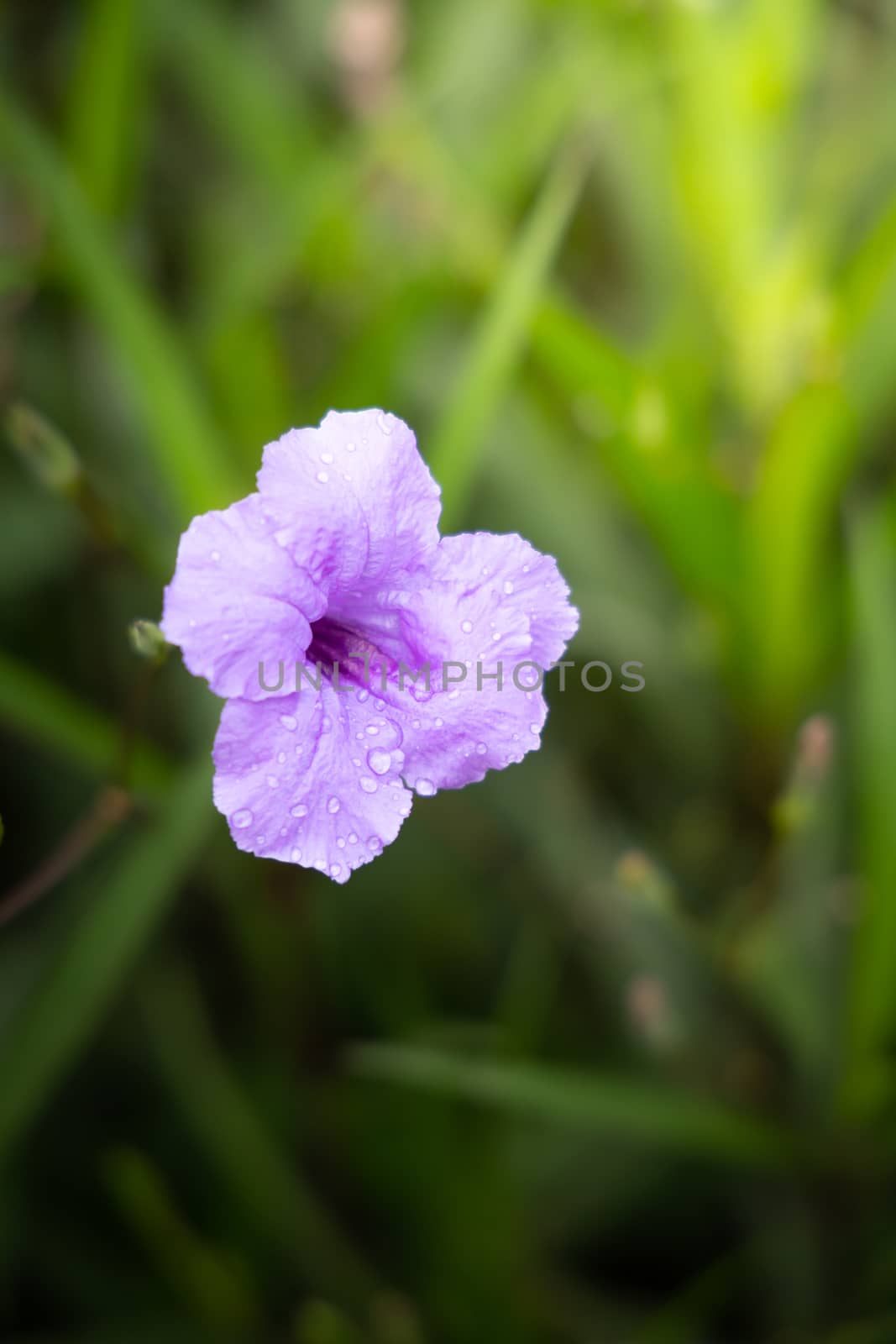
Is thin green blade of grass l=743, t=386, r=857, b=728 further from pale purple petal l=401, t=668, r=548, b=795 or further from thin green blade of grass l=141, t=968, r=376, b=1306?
thin green blade of grass l=141, t=968, r=376, b=1306

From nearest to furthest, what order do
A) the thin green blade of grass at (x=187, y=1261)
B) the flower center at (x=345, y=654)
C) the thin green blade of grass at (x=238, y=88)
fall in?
the flower center at (x=345, y=654)
the thin green blade of grass at (x=187, y=1261)
the thin green blade of grass at (x=238, y=88)

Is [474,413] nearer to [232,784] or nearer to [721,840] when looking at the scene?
[232,784]

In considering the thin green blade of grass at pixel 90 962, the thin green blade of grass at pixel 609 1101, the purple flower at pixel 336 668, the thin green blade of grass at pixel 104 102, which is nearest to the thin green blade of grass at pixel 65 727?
the thin green blade of grass at pixel 90 962

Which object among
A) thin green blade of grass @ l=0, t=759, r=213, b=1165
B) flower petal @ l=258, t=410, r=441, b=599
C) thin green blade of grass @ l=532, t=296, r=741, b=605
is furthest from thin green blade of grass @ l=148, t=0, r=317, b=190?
flower petal @ l=258, t=410, r=441, b=599

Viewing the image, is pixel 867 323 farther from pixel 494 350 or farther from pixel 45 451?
pixel 45 451

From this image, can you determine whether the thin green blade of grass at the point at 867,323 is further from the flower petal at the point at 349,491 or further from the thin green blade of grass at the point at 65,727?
the thin green blade of grass at the point at 65,727

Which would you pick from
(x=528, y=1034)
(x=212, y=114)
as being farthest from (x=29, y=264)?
(x=528, y=1034)

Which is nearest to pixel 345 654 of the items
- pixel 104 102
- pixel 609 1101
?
pixel 609 1101
